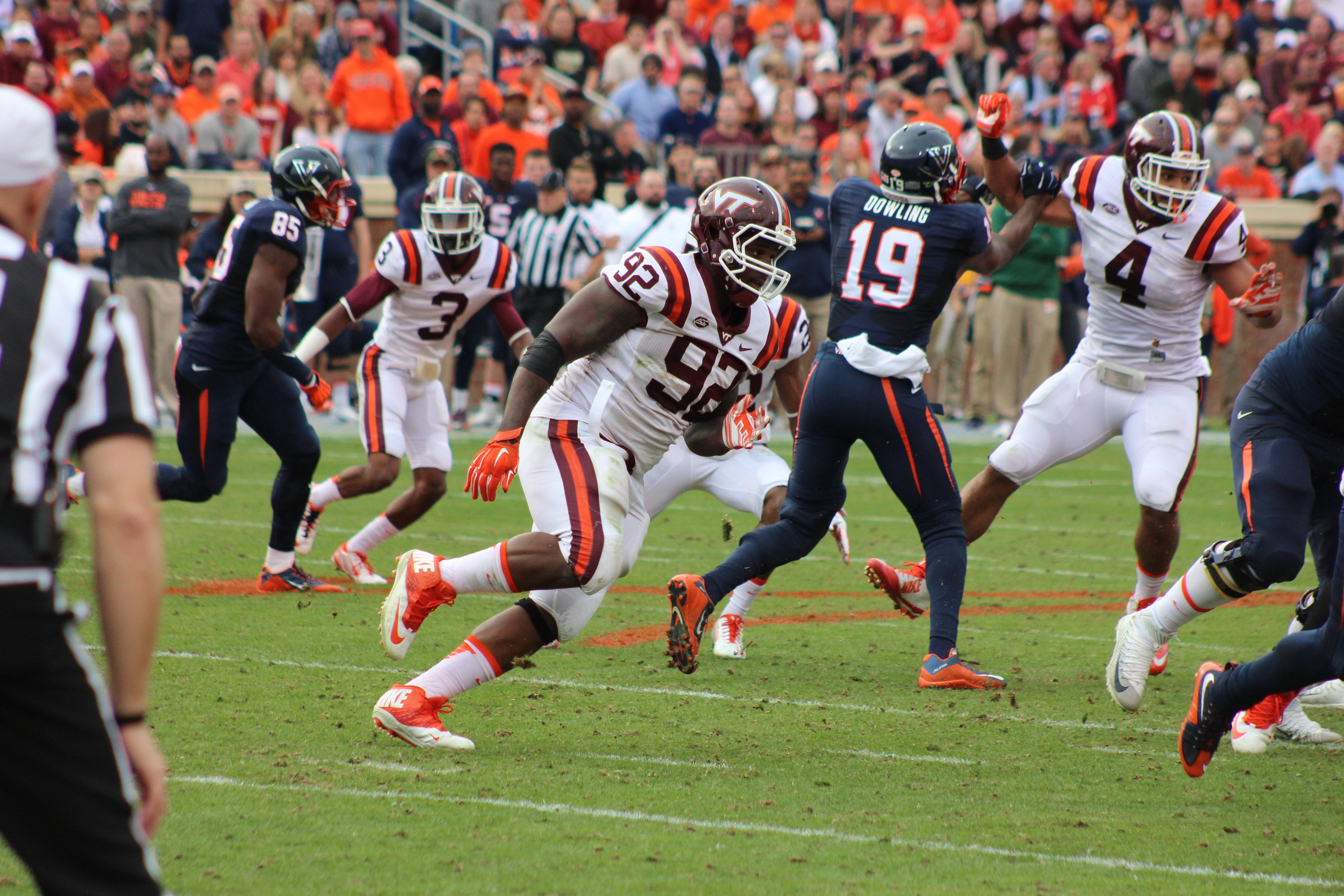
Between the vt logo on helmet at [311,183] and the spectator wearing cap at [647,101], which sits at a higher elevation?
the vt logo on helmet at [311,183]

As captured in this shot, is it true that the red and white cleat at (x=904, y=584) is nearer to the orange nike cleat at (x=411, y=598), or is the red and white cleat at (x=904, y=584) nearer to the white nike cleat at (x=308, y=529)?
the orange nike cleat at (x=411, y=598)

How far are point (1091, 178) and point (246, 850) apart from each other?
4223mm

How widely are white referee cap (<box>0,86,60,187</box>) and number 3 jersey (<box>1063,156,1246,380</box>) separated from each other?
4510mm

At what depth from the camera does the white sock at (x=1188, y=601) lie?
463 centimetres

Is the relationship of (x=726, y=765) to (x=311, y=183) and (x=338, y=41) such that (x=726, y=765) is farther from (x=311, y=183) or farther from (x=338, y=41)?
(x=338, y=41)

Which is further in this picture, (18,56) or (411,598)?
(18,56)

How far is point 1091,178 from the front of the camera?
589 centimetres

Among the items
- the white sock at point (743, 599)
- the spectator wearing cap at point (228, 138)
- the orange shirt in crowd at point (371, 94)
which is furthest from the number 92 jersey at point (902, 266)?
the spectator wearing cap at point (228, 138)

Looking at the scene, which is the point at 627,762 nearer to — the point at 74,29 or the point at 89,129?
the point at 89,129

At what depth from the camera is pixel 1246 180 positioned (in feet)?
48.1

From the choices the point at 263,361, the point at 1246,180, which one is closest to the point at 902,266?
the point at 263,361

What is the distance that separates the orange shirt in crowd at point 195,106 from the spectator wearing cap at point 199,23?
2.16 feet

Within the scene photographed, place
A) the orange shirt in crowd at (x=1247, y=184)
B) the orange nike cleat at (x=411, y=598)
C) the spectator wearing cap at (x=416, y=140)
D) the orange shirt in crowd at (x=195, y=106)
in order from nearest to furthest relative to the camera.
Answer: the orange nike cleat at (x=411, y=598), the spectator wearing cap at (x=416, y=140), the orange shirt in crowd at (x=1247, y=184), the orange shirt in crowd at (x=195, y=106)

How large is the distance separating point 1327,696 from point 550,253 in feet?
26.6
